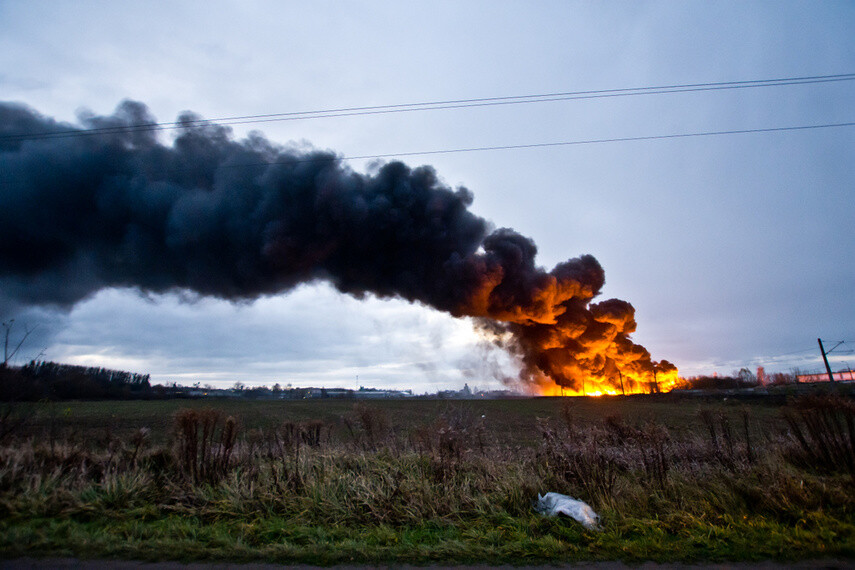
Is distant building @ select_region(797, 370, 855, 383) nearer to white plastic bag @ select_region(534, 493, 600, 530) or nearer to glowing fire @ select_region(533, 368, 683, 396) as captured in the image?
glowing fire @ select_region(533, 368, 683, 396)

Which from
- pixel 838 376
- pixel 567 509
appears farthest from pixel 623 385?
pixel 567 509

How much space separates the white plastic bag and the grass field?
5.6 inches

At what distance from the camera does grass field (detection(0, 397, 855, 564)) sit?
4.75 meters

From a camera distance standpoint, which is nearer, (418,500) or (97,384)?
(418,500)

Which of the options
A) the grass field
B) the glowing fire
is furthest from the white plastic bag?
the glowing fire

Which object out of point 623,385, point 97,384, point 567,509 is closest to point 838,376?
point 623,385

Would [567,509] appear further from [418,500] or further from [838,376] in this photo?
[838,376]

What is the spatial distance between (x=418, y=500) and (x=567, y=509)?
214cm

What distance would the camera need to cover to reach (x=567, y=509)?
5.85 m

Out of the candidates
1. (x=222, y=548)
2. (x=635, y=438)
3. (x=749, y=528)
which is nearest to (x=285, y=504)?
(x=222, y=548)

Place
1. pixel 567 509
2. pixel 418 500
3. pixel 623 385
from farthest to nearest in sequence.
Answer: pixel 623 385
pixel 418 500
pixel 567 509

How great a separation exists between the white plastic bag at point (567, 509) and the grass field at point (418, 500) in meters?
0.14

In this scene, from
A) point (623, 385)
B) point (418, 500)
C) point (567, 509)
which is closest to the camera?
point (567, 509)

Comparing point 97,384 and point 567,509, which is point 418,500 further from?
point 97,384
